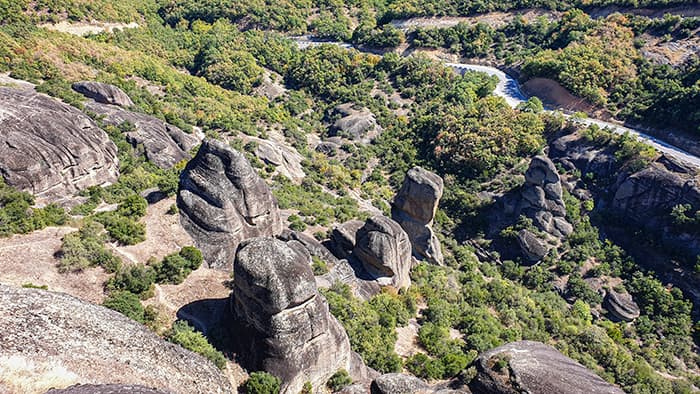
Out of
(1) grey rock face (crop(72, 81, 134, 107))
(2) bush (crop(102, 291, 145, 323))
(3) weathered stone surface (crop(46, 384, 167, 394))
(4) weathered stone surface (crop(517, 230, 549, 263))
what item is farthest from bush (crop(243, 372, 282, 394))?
(1) grey rock face (crop(72, 81, 134, 107))

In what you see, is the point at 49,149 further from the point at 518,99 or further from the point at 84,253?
the point at 518,99

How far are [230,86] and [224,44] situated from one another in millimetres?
16075

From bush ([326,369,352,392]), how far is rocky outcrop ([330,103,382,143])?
55.0 m

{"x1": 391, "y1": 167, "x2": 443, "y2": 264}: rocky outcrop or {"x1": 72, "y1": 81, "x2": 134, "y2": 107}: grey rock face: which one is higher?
{"x1": 72, "y1": 81, "x2": 134, "y2": 107}: grey rock face

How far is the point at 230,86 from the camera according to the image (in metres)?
82.9

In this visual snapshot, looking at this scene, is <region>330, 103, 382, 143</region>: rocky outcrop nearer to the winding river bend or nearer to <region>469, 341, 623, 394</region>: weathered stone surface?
the winding river bend

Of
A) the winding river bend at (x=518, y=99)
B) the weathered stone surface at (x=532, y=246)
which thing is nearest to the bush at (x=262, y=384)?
the weathered stone surface at (x=532, y=246)

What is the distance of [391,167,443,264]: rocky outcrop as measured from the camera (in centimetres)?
4385

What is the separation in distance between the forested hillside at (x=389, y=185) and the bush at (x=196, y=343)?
12 cm

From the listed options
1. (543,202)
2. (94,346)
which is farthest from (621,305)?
(94,346)

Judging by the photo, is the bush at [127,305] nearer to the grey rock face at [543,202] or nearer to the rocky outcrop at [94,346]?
the rocky outcrop at [94,346]

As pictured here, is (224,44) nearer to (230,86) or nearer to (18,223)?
(230,86)

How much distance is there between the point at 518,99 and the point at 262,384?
240ft

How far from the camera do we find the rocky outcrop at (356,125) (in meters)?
75.5
